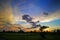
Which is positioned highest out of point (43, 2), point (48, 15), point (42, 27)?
point (43, 2)

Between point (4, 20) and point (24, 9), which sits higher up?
point (24, 9)

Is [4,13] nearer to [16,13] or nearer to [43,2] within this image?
[16,13]

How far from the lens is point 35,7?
548 centimetres

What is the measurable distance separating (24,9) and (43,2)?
29.4 inches
